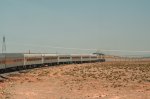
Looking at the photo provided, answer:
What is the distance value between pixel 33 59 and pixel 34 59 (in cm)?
119

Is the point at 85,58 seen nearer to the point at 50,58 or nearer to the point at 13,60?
the point at 50,58

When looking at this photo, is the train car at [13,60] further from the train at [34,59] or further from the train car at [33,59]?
the train car at [33,59]

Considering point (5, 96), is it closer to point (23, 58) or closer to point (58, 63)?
point (23, 58)

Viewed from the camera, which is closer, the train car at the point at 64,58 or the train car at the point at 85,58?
the train car at the point at 64,58

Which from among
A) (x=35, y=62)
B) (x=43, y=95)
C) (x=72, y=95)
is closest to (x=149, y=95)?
(x=72, y=95)

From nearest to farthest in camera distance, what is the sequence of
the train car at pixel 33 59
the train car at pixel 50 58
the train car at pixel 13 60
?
the train car at pixel 13 60 < the train car at pixel 33 59 < the train car at pixel 50 58

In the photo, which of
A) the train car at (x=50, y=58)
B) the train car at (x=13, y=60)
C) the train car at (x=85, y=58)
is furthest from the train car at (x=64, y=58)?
the train car at (x=13, y=60)

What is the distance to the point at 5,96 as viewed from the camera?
89.8ft

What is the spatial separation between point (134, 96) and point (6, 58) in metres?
28.1

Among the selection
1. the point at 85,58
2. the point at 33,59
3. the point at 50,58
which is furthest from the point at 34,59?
the point at 85,58

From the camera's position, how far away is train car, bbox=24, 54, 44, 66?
6540 centimetres

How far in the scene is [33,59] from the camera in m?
71.1

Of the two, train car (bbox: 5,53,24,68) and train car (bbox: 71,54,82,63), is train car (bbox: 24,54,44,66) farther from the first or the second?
train car (bbox: 71,54,82,63)

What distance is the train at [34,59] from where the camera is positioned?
51581 millimetres
